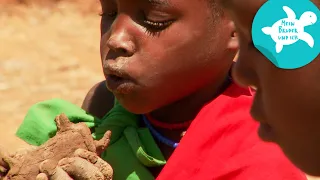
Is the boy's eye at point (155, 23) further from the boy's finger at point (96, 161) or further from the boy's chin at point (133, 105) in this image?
the boy's finger at point (96, 161)

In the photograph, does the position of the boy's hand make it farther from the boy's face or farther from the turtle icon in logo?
the turtle icon in logo

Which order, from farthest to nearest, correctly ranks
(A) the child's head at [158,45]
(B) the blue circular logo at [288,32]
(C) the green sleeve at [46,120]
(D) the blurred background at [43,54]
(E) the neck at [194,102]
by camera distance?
(D) the blurred background at [43,54] < (C) the green sleeve at [46,120] < (E) the neck at [194,102] < (A) the child's head at [158,45] < (B) the blue circular logo at [288,32]

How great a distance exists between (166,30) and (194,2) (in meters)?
0.11

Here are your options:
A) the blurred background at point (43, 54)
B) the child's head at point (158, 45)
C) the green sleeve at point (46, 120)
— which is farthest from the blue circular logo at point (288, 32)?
the blurred background at point (43, 54)

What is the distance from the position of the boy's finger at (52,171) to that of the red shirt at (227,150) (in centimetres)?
32

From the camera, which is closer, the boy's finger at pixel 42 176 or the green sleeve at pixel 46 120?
the boy's finger at pixel 42 176

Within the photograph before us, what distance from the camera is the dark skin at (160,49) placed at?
7.45 feet

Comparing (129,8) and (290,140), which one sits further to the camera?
(129,8)

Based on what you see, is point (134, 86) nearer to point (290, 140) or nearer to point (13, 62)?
point (290, 140)

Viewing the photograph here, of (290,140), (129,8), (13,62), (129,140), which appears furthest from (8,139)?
(290,140)

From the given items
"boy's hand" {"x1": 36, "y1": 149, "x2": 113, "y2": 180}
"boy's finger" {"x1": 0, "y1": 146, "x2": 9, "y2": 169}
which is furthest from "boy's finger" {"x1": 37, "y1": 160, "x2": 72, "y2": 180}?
"boy's finger" {"x1": 0, "y1": 146, "x2": 9, "y2": 169}

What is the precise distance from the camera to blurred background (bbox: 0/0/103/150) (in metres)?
4.91

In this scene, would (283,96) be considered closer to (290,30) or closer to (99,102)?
(290,30)

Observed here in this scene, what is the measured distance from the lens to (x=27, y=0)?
248 inches
